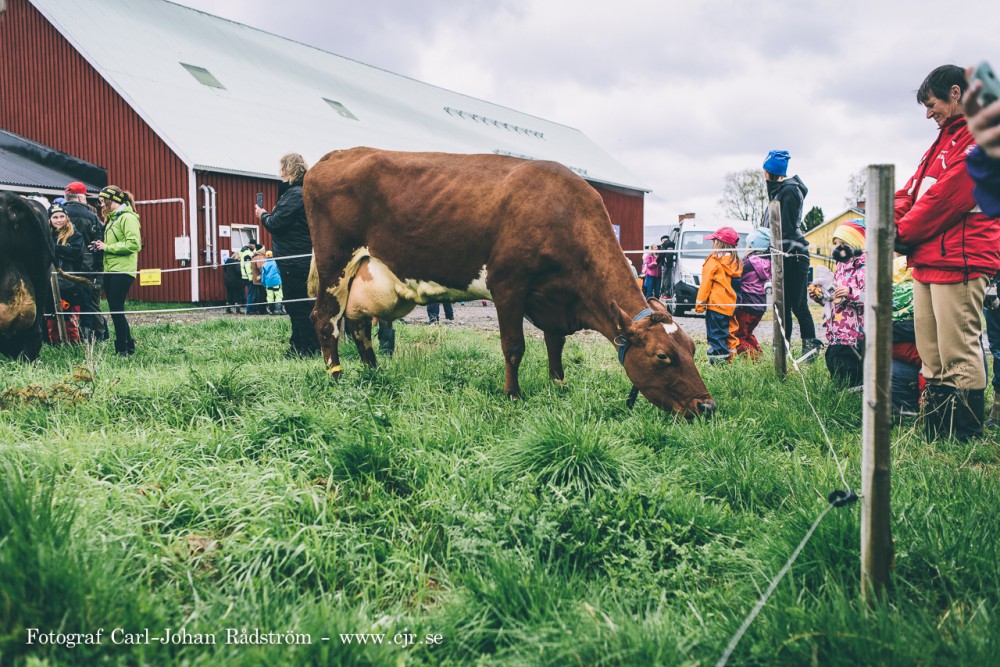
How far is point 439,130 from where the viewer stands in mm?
29078

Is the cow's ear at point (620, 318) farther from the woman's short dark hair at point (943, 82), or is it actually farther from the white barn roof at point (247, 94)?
the white barn roof at point (247, 94)

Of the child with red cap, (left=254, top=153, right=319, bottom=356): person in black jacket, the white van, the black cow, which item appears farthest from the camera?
the white van

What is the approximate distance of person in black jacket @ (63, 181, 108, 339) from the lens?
851cm

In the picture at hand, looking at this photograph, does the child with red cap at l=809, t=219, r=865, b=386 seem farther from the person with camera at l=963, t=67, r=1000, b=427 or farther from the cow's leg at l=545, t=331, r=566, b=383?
the person with camera at l=963, t=67, r=1000, b=427

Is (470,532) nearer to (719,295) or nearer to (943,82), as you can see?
(943,82)

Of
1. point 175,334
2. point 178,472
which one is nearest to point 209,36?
point 175,334

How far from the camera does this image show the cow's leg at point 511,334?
17.6 feet

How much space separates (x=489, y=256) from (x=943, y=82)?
3.04 meters

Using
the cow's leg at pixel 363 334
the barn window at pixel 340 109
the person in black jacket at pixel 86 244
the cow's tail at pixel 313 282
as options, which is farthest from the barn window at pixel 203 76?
the cow's leg at pixel 363 334

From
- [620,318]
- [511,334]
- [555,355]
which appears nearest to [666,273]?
[555,355]

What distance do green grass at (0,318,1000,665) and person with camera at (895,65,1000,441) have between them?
0.25 metres

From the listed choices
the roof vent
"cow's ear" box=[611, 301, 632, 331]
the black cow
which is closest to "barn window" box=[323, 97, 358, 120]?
the roof vent

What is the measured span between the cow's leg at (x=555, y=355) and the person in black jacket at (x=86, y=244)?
5580mm

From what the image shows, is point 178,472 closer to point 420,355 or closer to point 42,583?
point 42,583
